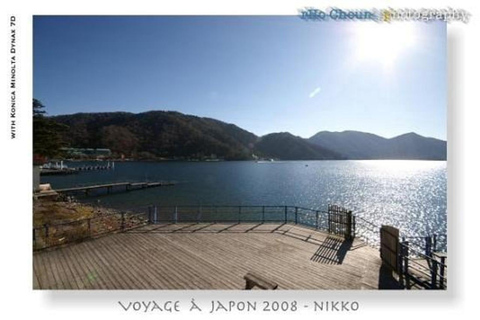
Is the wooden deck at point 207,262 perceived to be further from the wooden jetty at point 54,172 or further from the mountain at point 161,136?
the wooden jetty at point 54,172

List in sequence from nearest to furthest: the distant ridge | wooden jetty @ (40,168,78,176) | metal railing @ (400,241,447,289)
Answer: metal railing @ (400,241,447,289), wooden jetty @ (40,168,78,176), the distant ridge

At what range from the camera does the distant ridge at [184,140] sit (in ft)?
303

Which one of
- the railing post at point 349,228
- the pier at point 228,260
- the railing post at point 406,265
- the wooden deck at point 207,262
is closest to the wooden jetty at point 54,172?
the pier at point 228,260

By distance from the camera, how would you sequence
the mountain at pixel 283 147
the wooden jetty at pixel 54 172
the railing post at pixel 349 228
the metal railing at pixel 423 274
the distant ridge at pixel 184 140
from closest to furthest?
1. the metal railing at pixel 423 274
2. the railing post at pixel 349 228
3. the wooden jetty at pixel 54 172
4. the distant ridge at pixel 184 140
5. the mountain at pixel 283 147

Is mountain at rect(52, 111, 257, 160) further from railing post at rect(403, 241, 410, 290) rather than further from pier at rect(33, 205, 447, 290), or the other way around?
railing post at rect(403, 241, 410, 290)

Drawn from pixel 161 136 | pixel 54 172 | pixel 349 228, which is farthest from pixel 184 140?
pixel 349 228

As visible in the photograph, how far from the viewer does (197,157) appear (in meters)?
136

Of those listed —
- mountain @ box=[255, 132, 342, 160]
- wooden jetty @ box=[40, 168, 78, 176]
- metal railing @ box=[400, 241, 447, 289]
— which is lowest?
wooden jetty @ box=[40, 168, 78, 176]

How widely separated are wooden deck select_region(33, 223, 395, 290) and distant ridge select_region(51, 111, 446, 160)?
6070 centimetres

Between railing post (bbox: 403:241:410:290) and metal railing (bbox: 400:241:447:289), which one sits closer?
metal railing (bbox: 400:241:447:289)

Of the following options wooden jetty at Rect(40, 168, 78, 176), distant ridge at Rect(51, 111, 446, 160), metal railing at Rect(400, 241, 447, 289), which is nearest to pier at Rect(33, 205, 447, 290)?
metal railing at Rect(400, 241, 447, 289)

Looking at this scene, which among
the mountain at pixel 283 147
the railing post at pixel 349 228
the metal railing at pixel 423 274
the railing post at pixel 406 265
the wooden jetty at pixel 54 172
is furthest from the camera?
the mountain at pixel 283 147

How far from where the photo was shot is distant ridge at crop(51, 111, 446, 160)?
→ 303ft

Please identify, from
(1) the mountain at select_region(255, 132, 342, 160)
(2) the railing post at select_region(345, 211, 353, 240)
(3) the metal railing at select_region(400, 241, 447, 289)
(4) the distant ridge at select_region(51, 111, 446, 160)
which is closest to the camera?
(3) the metal railing at select_region(400, 241, 447, 289)
